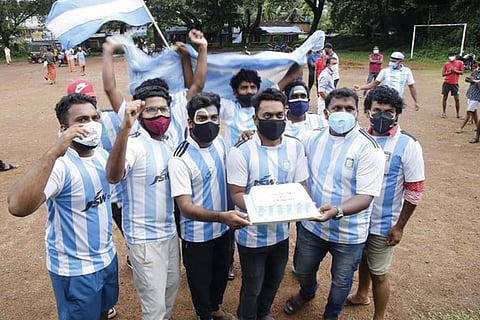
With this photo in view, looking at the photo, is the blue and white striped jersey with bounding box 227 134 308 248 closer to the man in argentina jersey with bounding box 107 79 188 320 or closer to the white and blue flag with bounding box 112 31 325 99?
the man in argentina jersey with bounding box 107 79 188 320

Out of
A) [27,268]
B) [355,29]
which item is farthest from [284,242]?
[355,29]

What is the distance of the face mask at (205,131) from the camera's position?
298cm

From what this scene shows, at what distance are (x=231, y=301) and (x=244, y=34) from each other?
3959cm

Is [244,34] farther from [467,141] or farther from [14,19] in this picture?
[467,141]

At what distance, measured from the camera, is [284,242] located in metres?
3.21

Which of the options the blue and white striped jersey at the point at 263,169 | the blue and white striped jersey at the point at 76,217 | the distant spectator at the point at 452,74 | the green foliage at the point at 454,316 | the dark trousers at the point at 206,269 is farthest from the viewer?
the distant spectator at the point at 452,74

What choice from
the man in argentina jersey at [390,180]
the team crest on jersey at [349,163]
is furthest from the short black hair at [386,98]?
the team crest on jersey at [349,163]

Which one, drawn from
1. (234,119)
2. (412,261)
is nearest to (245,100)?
(234,119)

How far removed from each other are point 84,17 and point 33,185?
7.58ft

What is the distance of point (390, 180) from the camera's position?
10.4ft

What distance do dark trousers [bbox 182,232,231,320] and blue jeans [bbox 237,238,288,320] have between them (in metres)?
0.20

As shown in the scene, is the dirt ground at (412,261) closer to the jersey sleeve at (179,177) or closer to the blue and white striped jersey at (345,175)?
the blue and white striped jersey at (345,175)

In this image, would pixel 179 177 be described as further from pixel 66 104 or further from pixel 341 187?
pixel 341 187

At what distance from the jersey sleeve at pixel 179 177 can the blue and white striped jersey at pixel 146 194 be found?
0.11m
